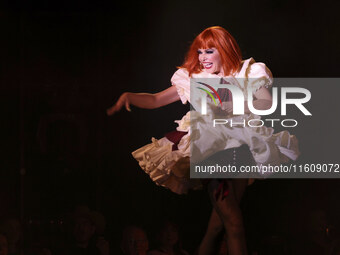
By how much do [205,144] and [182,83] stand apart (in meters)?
0.45

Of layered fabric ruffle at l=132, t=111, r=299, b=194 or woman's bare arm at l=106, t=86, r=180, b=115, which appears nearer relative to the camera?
layered fabric ruffle at l=132, t=111, r=299, b=194

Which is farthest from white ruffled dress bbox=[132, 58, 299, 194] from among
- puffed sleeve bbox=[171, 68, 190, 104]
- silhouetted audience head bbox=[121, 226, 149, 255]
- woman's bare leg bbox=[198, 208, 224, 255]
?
silhouetted audience head bbox=[121, 226, 149, 255]

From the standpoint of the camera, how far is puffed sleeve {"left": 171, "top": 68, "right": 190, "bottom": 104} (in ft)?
11.7

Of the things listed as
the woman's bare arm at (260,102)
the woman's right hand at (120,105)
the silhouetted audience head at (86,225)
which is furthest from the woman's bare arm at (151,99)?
the silhouetted audience head at (86,225)

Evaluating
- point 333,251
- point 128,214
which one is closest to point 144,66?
point 128,214

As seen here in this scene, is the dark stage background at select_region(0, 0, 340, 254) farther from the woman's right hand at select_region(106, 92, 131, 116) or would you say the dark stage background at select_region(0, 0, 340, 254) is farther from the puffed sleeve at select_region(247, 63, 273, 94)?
the puffed sleeve at select_region(247, 63, 273, 94)

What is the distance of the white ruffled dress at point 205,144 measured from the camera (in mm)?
3344

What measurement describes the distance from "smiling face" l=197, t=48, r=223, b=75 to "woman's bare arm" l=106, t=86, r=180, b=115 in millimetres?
263

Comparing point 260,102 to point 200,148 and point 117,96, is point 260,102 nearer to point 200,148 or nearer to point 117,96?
point 200,148

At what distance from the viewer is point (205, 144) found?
3.41 m

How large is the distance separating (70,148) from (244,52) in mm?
1319

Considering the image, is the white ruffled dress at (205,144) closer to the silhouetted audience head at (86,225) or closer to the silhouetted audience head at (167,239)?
the silhouetted audience head at (167,239)

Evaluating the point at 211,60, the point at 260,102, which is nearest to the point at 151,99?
the point at 211,60

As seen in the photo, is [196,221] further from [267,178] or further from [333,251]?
[333,251]
